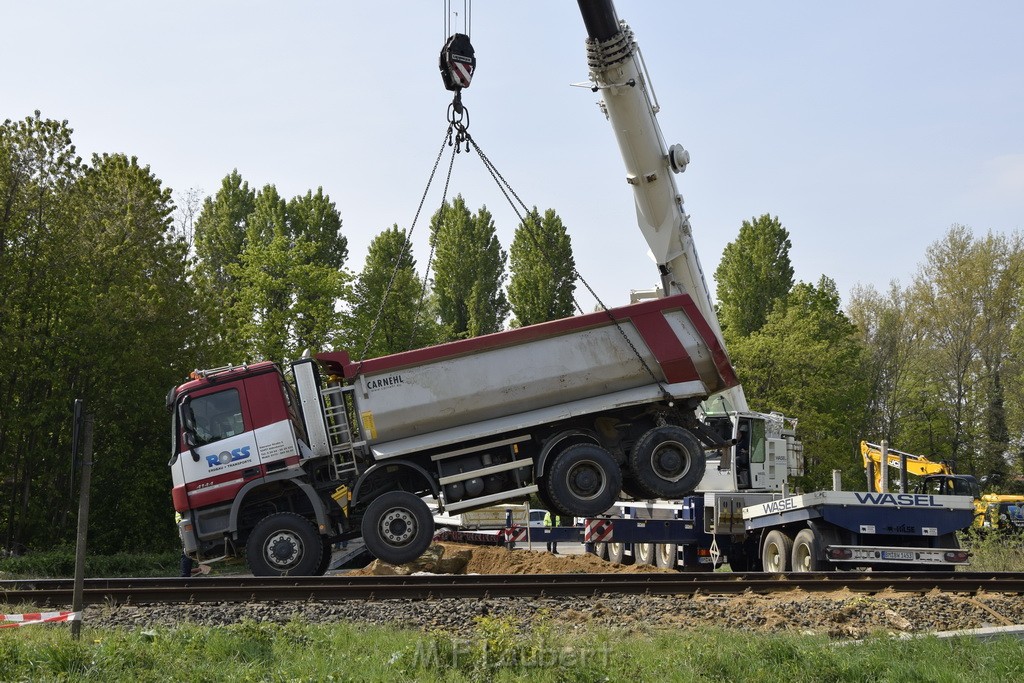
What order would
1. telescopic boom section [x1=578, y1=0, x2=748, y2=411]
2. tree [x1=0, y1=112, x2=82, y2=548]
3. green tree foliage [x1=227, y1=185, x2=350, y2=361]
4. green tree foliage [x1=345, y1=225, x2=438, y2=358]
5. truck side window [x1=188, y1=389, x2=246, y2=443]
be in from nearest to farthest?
truck side window [x1=188, y1=389, x2=246, y2=443], telescopic boom section [x1=578, y1=0, x2=748, y2=411], tree [x1=0, y1=112, x2=82, y2=548], green tree foliage [x1=227, y1=185, x2=350, y2=361], green tree foliage [x1=345, y1=225, x2=438, y2=358]

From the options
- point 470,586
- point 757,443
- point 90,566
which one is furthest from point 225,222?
point 470,586

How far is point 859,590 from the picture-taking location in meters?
12.3

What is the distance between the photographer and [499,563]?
18.3m

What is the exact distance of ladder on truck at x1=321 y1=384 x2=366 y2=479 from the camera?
13211mm

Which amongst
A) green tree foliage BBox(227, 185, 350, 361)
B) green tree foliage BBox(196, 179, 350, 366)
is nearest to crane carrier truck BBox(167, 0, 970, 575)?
green tree foliage BBox(196, 179, 350, 366)

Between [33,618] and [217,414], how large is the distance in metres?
4.49

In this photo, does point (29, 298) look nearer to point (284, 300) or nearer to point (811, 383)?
point (284, 300)

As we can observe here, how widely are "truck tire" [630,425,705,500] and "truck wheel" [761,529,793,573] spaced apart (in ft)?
11.6

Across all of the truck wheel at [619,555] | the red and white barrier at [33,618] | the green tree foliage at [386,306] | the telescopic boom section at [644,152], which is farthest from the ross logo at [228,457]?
the green tree foliage at [386,306]

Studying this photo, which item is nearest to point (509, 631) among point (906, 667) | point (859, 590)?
point (906, 667)

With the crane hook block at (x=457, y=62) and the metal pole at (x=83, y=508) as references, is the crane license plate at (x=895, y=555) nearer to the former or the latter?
the crane hook block at (x=457, y=62)

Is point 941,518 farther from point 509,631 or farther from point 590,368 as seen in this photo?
point 509,631

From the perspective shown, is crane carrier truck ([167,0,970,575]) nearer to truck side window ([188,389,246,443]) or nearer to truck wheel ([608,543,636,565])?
truck side window ([188,389,246,443])

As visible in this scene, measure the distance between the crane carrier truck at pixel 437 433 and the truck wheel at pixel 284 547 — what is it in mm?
18
